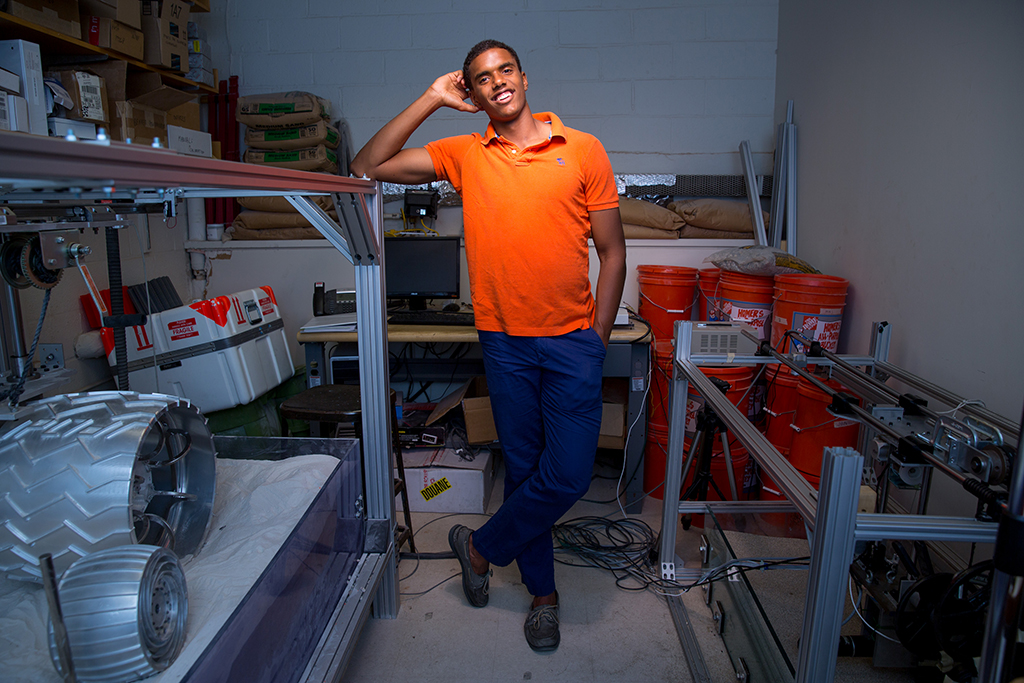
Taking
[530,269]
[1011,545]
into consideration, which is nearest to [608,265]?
[530,269]

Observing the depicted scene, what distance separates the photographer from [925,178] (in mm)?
2029

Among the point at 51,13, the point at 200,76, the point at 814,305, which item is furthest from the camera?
the point at 200,76

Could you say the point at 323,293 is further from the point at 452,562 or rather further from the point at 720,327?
the point at 720,327

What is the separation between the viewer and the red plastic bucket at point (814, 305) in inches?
91.6

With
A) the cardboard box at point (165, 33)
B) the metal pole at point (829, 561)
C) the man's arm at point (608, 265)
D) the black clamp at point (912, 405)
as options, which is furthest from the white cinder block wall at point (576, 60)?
the metal pole at point (829, 561)

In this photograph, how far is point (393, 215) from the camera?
3324 mm

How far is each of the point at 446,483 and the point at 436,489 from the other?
0.17ft

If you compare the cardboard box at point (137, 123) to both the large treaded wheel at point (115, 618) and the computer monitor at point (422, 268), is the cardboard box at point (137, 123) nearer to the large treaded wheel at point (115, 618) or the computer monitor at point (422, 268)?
the computer monitor at point (422, 268)

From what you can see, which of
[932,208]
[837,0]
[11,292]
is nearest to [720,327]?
[932,208]

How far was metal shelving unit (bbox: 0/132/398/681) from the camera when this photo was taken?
569 millimetres

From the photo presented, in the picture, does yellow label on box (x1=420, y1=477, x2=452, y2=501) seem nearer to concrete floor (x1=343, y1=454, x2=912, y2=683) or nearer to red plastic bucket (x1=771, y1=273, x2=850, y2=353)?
concrete floor (x1=343, y1=454, x2=912, y2=683)

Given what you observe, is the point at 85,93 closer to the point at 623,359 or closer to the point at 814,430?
the point at 623,359

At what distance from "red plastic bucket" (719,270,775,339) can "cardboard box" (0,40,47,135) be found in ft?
8.50

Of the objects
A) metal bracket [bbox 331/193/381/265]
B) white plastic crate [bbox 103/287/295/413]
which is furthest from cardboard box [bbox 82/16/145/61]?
metal bracket [bbox 331/193/381/265]
